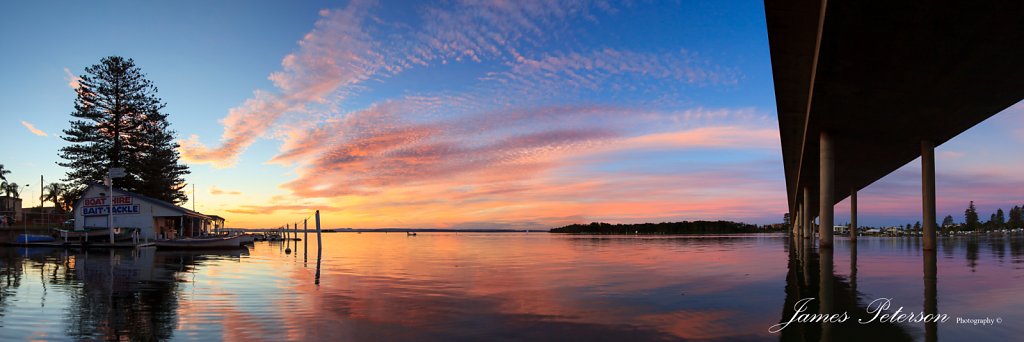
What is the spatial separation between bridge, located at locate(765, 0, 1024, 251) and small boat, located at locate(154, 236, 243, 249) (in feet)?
155

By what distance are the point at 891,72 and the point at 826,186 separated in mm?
17709

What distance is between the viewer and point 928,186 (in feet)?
141

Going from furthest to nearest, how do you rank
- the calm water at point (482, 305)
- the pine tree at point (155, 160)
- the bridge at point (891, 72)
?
the pine tree at point (155, 160)
the bridge at point (891, 72)
the calm water at point (482, 305)

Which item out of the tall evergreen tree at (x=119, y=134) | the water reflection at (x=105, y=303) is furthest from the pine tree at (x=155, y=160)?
the water reflection at (x=105, y=303)

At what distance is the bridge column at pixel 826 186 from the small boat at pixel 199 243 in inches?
2003

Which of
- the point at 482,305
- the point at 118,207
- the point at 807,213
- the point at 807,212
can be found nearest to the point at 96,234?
the point at 118,207

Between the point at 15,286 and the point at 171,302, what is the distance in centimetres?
766

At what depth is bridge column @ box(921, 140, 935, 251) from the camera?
42875 mm

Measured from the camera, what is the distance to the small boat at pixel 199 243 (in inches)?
1909

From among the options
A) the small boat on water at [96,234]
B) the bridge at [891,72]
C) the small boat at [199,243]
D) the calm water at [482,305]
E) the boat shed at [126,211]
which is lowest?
the small boat at [199,243]

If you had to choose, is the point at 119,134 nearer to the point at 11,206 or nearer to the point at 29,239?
the point at 29,239

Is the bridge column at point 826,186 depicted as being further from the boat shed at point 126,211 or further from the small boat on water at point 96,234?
the small boat on water at point 96,234

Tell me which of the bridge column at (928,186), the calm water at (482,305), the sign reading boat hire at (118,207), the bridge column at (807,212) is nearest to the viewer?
the calm water at (482,305)
